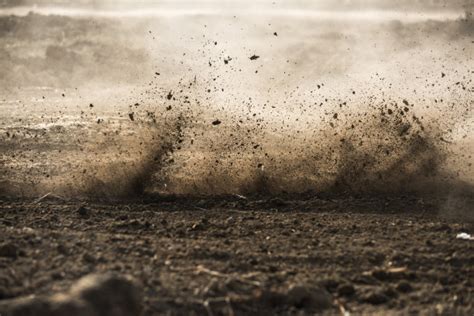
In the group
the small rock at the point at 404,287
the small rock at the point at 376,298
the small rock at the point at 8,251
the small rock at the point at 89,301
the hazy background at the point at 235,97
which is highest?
the hazy background at the point at 235,97

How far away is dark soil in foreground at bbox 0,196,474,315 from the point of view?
4207 millimetres

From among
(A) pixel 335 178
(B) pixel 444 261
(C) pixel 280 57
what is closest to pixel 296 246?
(B) pixel 444 261

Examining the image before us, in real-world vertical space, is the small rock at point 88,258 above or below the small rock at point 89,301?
above

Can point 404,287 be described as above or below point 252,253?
below

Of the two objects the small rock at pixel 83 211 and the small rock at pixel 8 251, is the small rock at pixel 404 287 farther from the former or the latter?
the small rock at pixel 83 211

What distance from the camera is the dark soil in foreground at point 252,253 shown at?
4.21m

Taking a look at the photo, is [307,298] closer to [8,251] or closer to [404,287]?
[404,287]

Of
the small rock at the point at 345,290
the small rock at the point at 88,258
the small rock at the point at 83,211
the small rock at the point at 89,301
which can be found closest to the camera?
the small rock at the point at 89,301

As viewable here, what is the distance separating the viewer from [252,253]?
490 centimetres

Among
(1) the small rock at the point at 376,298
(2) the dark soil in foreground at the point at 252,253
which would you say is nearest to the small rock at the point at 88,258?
(2) the dark soil in foreground at the point at 252,253

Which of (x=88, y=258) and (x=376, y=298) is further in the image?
A: (x=88, y=258)

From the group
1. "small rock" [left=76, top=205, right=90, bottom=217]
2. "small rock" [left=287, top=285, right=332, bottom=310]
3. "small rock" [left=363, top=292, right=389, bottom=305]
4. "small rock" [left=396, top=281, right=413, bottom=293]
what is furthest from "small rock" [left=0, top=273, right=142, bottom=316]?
"small rock" [left=76, top=205, right=90, bottom=217]

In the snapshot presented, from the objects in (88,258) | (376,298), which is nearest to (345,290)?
(376,298)

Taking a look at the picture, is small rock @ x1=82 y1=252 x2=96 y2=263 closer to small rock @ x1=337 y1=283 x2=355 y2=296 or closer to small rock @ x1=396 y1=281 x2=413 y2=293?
small rock @ x1=337 y1=283 x2=355 y2=296
